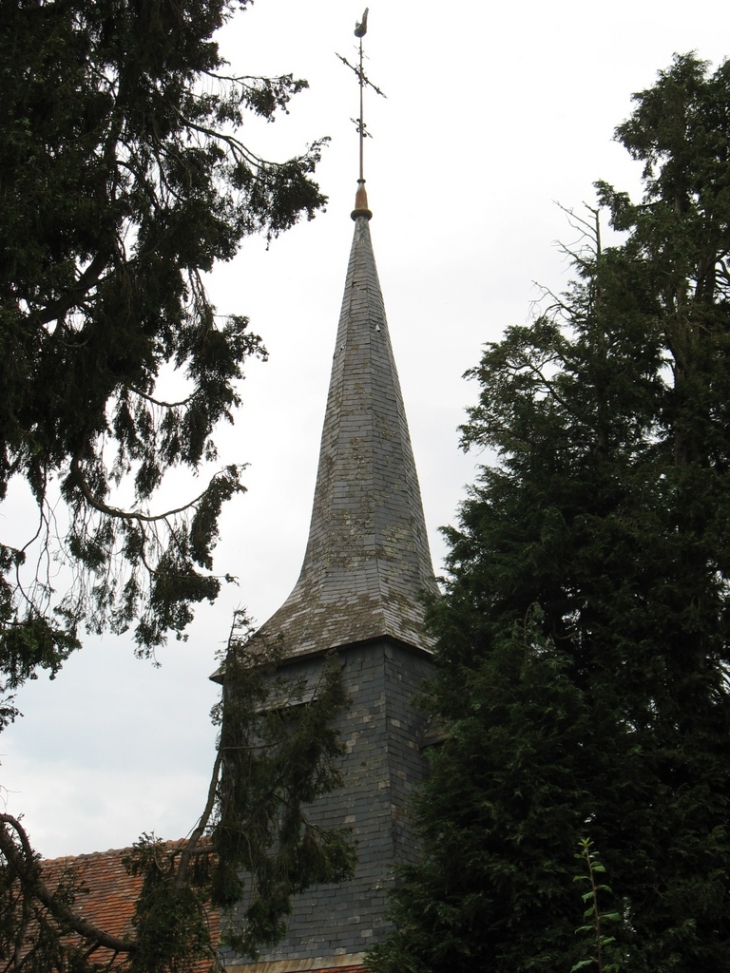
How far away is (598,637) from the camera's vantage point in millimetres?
13867

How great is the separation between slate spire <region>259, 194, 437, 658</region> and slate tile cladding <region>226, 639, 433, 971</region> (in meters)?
0.42

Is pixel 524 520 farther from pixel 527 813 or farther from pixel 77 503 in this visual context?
pixel 77 503

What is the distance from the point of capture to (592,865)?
4.89m

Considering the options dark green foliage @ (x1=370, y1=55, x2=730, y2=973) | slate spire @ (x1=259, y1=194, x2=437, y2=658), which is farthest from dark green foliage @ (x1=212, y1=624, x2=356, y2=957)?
slate spire @ (x1=259, y1=194, x2=437, y2=658)

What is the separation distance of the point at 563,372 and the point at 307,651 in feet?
18.7

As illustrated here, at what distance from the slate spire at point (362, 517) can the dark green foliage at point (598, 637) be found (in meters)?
3.45

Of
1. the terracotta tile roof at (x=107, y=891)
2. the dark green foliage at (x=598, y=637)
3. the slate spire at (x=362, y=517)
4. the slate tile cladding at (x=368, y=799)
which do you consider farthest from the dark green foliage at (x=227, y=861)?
the terracotta tile roof at (x=107, y=891)

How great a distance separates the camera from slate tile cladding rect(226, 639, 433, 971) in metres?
16.4

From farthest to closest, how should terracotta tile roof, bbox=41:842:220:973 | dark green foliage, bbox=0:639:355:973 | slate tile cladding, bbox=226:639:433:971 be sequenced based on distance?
terracotta tile roof, bbox=41:842:220:973
slate tile cladding, bbox=226:639:433:971
dark green foliage, bbox=0:639:355:973

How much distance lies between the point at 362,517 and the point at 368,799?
5030 millimetres

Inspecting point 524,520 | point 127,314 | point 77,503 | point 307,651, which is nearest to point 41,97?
point 127,314

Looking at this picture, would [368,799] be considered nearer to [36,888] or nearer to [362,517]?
[362,517]

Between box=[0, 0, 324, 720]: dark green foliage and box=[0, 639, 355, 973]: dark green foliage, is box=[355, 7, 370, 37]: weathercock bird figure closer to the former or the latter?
box=[0, 0, 324, 720]: dark green foliage

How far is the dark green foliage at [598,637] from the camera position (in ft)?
40.8
